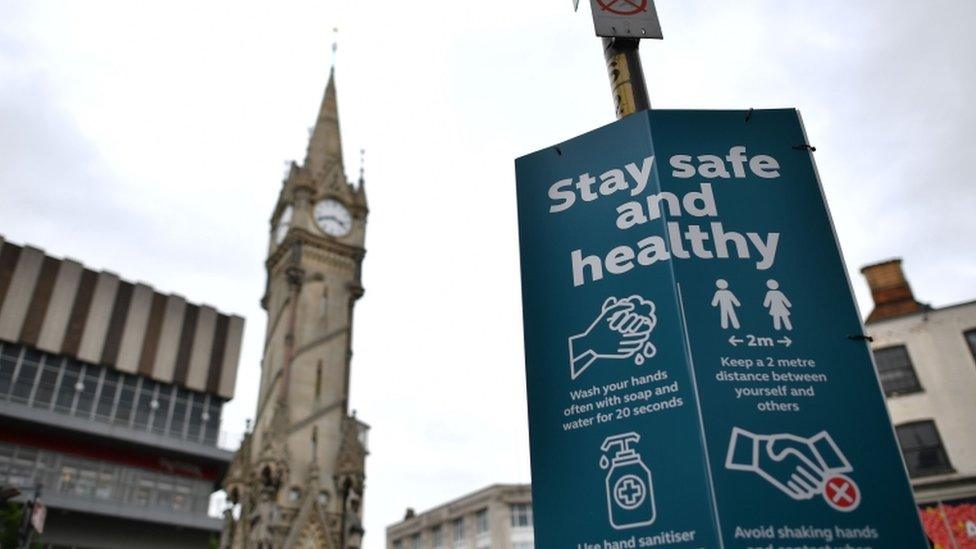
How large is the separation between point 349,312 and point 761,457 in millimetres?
35734

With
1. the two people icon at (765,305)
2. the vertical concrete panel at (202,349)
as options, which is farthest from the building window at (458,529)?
the two people icon at (765,305)

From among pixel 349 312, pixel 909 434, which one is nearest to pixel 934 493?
pixel 909 434

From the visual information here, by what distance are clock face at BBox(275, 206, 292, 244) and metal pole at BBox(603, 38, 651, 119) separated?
3595 centimetres

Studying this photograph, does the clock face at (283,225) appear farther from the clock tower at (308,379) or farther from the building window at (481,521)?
the building window at (481,521)

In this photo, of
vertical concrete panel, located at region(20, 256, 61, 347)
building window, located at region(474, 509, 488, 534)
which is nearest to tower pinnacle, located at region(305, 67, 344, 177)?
vertical concrete panel, located at region(20, 256, 61, 347)

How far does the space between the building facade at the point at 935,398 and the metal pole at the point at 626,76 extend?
23.2 m

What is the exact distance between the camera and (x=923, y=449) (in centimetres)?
2758

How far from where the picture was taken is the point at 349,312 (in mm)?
39594

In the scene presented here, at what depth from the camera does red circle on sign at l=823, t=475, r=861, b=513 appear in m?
5.03

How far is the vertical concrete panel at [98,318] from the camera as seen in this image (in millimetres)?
55906

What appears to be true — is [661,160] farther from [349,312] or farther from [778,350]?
[349,312]

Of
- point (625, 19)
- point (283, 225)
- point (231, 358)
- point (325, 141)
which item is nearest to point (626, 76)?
point (625, 19)

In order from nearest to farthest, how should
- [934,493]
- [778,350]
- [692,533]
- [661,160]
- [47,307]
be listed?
1. [692,533]
2. [778,350]
3. [661,160]
4. [934,493]
5. [47,307]

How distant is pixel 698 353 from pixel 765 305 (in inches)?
31.1
